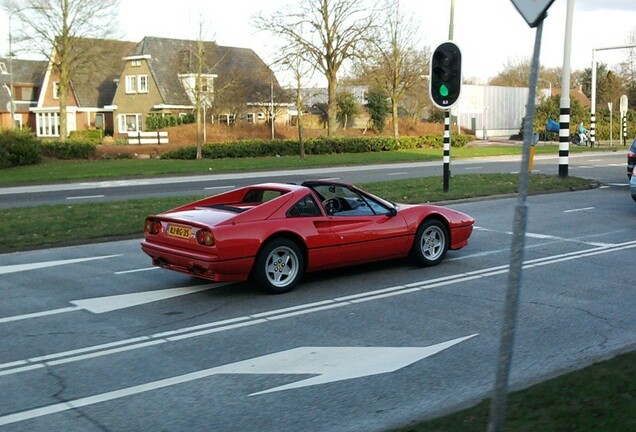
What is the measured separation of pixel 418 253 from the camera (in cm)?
1044

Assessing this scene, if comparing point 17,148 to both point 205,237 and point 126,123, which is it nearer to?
point 205,237

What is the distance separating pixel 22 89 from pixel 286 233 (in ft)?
232

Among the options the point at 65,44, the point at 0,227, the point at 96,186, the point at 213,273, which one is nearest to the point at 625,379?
the point at 213,273

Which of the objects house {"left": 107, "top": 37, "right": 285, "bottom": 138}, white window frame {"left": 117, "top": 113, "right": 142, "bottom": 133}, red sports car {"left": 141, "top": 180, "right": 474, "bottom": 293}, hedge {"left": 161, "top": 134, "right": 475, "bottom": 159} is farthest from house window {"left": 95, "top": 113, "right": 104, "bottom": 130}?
red sports car {"left": 141, "top": 180, "right": 474, "bottom": 293}

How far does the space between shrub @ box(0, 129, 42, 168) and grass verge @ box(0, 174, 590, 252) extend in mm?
18048

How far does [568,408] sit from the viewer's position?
4879 mm

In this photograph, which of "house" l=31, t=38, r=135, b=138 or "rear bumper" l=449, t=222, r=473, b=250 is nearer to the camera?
"rear bumper" l=449, t=222, r=473, b=250

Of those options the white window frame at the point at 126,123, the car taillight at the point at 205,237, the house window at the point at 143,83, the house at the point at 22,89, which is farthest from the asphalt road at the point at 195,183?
the house at the point at 22,89

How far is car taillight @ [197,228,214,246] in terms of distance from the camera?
8.52 metres

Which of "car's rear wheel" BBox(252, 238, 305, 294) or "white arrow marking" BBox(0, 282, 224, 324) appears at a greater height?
"car's rear wheel" BBox(252, 238, 305, 294)

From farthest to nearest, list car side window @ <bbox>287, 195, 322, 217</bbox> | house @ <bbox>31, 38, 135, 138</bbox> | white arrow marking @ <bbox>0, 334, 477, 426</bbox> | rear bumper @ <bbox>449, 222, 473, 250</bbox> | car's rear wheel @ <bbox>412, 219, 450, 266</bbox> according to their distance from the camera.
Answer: house @ <bbox>31, 38, 135, 138</bbox> → rear bumper @ <bbox>449, 222, 473, 250</bbox> → car's rear wheel @ <bbox>412, 219, 450, 266</bbox> → car side window @ <bbox>287, 195, 322, 217</bbox> → white arrow marking @ <bbox>0, 334, 477, 426</bbox>

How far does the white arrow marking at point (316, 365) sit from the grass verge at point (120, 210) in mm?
7220

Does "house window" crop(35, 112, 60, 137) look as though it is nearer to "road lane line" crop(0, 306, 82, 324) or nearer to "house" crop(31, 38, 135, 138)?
"house" crop(31, 38, 135, 138)

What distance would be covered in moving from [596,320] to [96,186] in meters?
20.8
